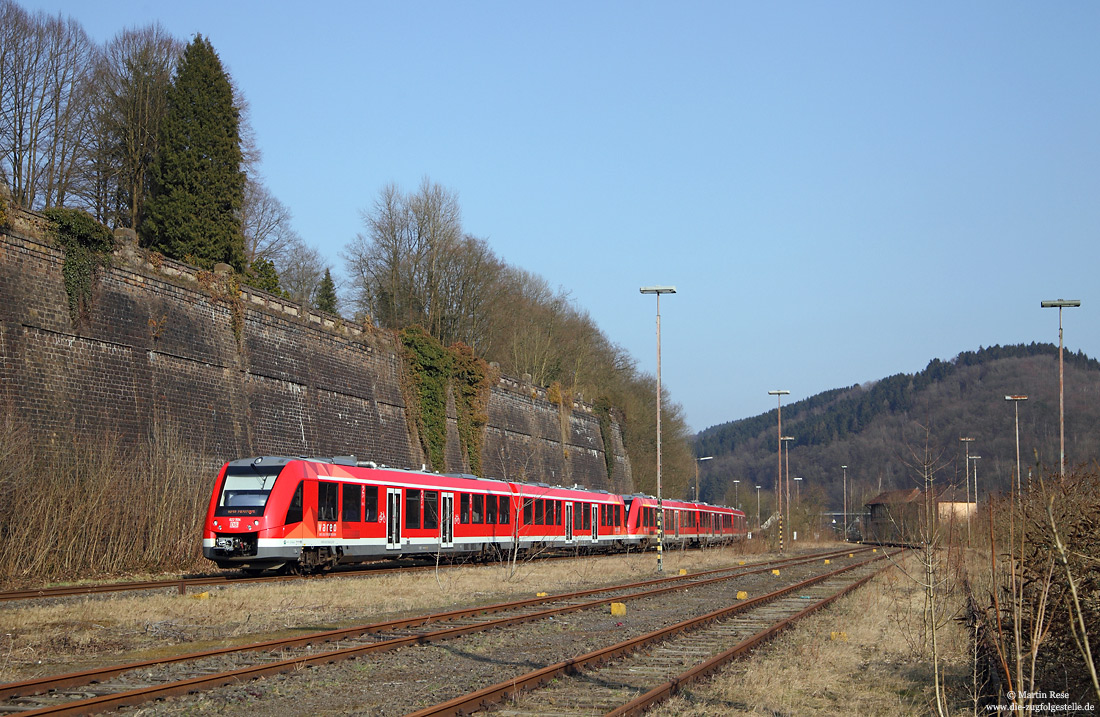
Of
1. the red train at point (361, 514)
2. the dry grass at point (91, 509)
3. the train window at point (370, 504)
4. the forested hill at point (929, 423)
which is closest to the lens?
the dry grass at point (91, 509)

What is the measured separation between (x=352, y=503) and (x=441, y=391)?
23.2 metres

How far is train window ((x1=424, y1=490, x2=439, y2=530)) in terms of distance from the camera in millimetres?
29469

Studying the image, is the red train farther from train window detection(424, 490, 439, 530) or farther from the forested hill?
the forested hill

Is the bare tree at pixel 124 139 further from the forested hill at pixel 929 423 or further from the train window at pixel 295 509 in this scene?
the forested hill at pixel 929 423

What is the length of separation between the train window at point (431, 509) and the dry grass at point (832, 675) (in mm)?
14490

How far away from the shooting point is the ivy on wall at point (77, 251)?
27.1m

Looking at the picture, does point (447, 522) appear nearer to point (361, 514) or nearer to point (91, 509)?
point (361, 514)

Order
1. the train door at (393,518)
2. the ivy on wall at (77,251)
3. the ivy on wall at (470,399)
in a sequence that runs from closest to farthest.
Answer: the ivy on wall at (77,251) → the train door at (393,518) → the ivy on wall at (470,399)

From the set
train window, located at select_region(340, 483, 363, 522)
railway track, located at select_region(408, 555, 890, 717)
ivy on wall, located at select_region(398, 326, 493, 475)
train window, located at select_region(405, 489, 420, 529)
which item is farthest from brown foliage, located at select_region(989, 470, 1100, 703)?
ivy on wall, located at select_region(398, 326, 493, 475)

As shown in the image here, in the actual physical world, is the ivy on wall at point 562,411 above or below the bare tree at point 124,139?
below

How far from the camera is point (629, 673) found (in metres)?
11.1

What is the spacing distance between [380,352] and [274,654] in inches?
1339

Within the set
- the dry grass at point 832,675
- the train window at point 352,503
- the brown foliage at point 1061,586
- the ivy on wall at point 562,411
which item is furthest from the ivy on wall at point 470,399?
the brown foliage at point 1061,586

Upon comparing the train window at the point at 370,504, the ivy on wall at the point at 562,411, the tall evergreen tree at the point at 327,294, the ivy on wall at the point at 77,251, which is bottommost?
the train window at the point at 370,504
